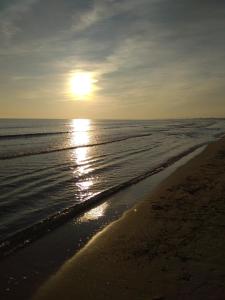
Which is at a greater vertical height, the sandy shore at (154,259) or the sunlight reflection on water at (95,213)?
the sandy shore at (154,259)

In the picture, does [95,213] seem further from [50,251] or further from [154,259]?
[154,259]

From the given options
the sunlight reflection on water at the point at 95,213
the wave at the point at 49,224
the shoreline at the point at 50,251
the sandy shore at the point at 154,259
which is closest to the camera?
the sandy shore at the point at 154,259

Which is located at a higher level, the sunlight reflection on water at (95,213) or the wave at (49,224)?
the wave at (49,224)

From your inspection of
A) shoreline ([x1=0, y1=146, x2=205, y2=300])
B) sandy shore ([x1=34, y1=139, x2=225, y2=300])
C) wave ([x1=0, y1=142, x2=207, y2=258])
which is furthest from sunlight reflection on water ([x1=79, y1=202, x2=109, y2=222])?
sandy shore ([x1=34, y1=139, x2=225, y2=300])

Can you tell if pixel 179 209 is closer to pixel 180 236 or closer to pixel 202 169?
pixel 180 236

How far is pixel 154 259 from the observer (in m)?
6.23

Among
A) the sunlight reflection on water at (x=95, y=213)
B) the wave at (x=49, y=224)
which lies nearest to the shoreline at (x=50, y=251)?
the sunlight reflection on water at (x=95, y=213)

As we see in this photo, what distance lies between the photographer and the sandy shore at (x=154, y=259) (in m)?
5.20

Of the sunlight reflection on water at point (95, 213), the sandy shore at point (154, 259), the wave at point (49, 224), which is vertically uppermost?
the sandy shore at point (154, 259)

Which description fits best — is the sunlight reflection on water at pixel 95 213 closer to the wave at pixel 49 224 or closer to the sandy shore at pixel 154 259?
the wave at pixel 49 224

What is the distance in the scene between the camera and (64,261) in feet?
21.5

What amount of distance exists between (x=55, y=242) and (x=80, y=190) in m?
5.40

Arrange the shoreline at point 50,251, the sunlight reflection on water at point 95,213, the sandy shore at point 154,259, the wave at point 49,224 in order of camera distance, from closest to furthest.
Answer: the sandy shore at point 154,259
the shoreline at point 50,251
the wave at point 49,224
the sunlight reflection on water at point 95,213

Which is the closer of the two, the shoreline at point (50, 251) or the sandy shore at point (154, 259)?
the sandy shore at point (154, 259)
